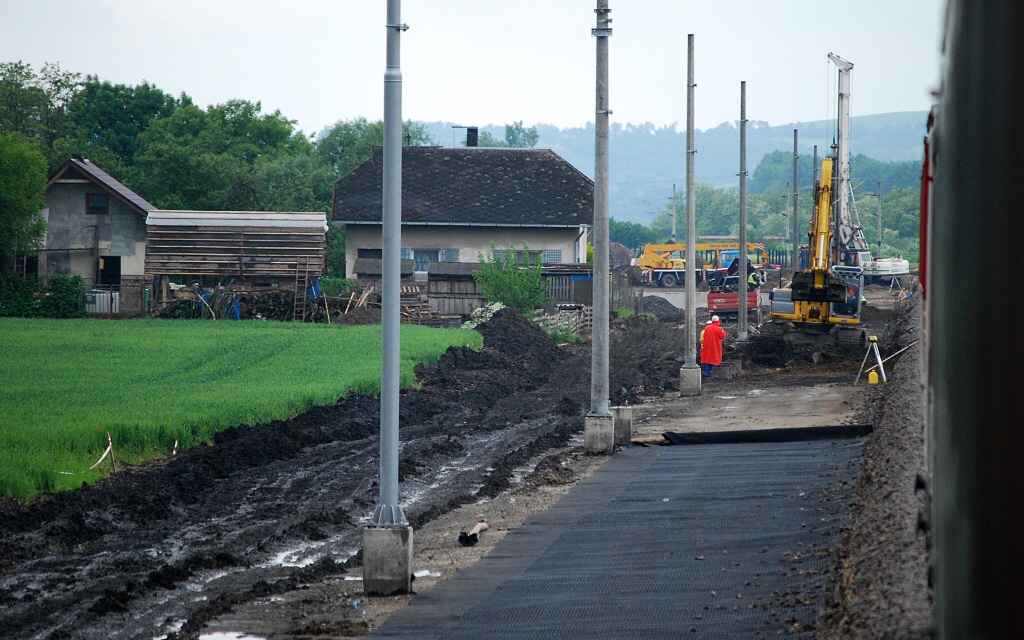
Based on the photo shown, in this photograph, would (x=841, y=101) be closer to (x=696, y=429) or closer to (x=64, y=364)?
(x=696, y=429)

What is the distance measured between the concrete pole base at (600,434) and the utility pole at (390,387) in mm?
7624

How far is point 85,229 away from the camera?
5228cm

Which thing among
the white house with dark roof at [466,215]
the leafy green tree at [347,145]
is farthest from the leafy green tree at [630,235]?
the white house with dark roof at [466,215]

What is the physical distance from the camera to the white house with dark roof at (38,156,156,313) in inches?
2045

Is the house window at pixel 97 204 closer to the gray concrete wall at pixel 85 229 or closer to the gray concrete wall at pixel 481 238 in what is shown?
the gray concrete wall at pixel 85 229

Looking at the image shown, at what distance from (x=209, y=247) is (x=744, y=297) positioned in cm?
2493

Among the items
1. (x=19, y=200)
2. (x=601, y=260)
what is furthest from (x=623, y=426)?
(x=19, y=200)

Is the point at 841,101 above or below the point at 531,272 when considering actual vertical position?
above

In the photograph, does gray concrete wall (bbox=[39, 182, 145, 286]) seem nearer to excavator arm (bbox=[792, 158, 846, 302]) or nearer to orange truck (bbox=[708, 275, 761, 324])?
orange truck (bbox=[708, 275, 761, 324])

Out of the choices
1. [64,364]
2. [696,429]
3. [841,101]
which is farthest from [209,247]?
[696,429]

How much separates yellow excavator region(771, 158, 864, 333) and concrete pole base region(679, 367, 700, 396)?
7491 mm

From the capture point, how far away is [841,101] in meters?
31.8

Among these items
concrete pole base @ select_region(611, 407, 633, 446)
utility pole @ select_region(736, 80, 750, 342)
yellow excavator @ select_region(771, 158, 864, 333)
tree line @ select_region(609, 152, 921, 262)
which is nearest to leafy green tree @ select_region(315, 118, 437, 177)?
tree line @ select_region(609, 152, 921, 262)

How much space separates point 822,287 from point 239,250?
27.6 m
